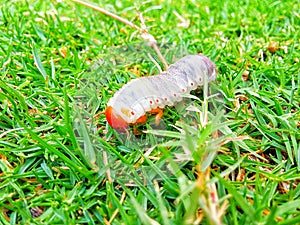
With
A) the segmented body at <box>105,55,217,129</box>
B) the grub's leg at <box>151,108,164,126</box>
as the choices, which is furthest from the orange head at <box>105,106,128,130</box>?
the grub's leg at <box>151,108,164,126</box>

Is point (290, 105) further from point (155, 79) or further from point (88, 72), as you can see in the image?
point (88, 72)

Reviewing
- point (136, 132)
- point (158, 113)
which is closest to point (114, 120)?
point (136, 132)

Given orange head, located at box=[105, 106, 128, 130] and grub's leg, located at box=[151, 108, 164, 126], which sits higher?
orange head, located at box=[105, 106, 128, 130]

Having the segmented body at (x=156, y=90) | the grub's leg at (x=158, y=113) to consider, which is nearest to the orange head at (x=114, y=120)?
the segmented body at (x=156, y=90)

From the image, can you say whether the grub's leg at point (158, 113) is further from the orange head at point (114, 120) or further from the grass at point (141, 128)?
the orange head at point (114, 120)

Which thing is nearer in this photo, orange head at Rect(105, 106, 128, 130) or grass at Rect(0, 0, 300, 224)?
grass at Rect(0, 0, 300, 224)

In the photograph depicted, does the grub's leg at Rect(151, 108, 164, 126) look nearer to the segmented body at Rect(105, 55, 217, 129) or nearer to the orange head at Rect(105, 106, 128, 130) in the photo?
the segmented body at Rect(105, 55, 217, 129)

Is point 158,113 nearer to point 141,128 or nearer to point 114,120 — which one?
point 141,128
